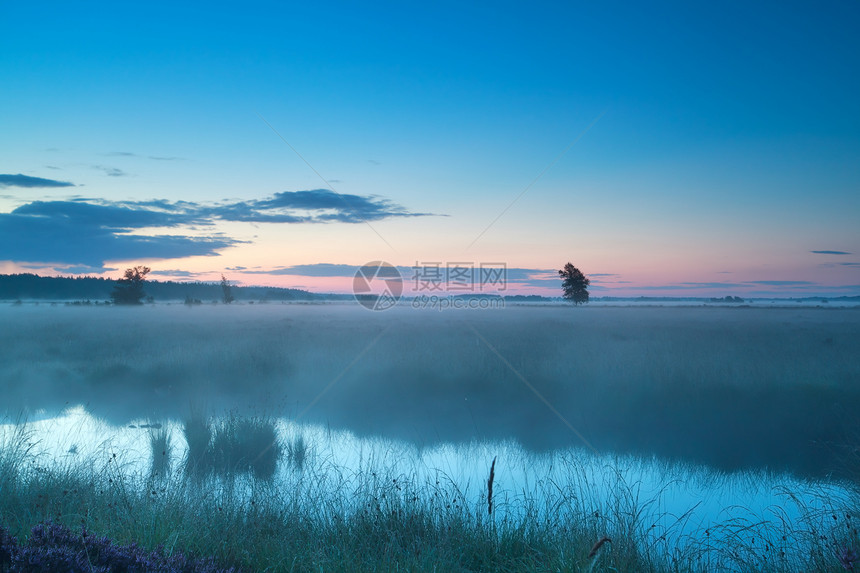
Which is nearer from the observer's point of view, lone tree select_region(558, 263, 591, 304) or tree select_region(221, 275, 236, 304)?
lone tree select_region(558, 263, 591, 304)

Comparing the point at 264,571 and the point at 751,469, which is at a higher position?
the point at 264,571

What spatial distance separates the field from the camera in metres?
4.73

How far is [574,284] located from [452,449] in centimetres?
5642

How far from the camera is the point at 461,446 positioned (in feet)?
32.6

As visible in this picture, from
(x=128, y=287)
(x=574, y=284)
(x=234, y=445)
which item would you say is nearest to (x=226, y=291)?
(x=128, y=287)

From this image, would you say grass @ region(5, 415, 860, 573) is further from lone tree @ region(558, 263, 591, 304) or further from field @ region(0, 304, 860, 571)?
lone tree @ region(558, 263, 591, 304)

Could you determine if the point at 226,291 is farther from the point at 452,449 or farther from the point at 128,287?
the point at 452,449

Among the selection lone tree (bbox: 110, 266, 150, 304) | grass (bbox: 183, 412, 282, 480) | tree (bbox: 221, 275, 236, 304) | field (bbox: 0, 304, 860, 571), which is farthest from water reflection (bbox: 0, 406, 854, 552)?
tree (bbox: 221, 275, 236, 304)

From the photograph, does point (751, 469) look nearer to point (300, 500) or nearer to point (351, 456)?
point (351, 456)

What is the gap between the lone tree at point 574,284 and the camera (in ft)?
203

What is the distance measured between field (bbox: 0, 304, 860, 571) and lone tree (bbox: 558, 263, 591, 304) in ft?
127

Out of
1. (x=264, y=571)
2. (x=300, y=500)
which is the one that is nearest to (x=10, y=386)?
(x=300, y=500)

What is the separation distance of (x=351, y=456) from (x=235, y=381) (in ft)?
26.5

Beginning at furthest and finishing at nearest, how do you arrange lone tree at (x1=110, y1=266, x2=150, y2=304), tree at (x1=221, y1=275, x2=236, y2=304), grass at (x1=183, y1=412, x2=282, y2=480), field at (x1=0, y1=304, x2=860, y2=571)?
1. tree at (x1=221, y1=275, x2=236, y2=304)
2. lone tree at (x1=110, y1=266, x2=150, y2=304)
3. grass at (x1=183, y1=412, x2=282, y2=480)
4. field at (x1=0, y1=304, x2=860, y2=571)
